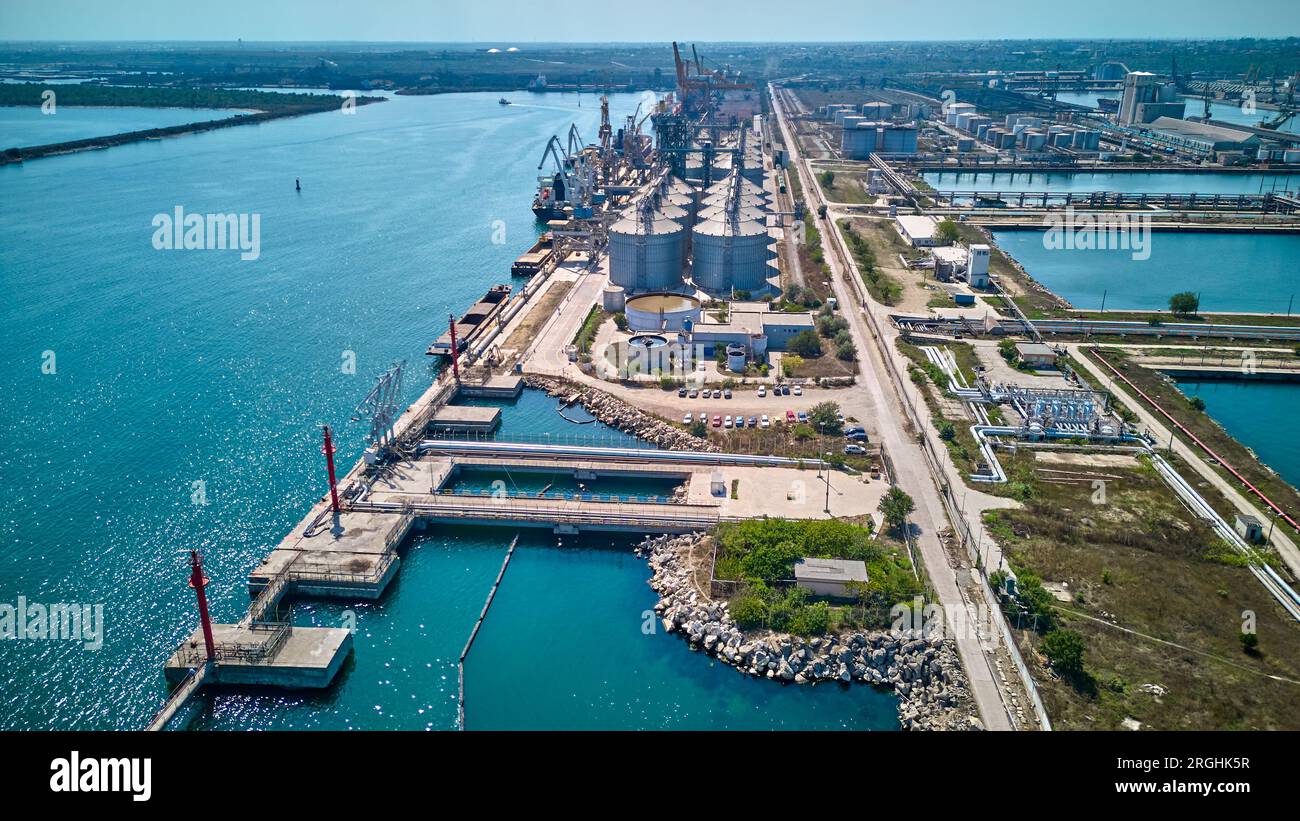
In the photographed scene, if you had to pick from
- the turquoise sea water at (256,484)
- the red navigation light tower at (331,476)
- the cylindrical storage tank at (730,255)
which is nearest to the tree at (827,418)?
the turquoise sea water at (256,484)

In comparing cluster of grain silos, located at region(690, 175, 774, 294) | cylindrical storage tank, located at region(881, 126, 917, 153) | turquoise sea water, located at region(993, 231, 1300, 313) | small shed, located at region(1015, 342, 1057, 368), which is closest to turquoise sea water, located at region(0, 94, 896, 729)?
cluster of grain silos, located at region(690, 175, 774, 294)

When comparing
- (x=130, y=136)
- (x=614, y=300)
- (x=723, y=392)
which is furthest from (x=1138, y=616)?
(x=130, y=136)

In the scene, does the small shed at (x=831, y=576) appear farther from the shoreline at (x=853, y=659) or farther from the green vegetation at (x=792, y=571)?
the shoreline at (x=853, y=659)

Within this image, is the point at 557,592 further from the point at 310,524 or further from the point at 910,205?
the point at 910,205

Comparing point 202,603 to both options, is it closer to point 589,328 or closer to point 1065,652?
point 1065,652

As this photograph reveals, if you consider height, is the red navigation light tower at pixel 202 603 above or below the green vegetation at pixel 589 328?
below
